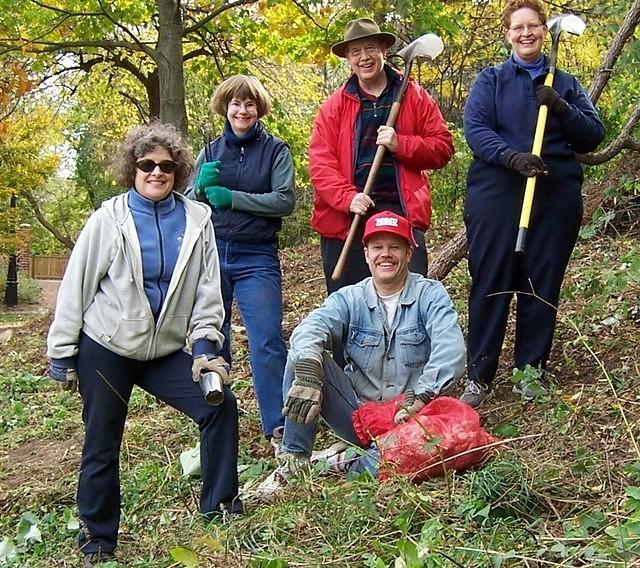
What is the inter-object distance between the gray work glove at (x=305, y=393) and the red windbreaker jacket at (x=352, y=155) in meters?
1.04

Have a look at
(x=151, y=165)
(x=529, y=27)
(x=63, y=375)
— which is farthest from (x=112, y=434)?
(x=529, y=27)

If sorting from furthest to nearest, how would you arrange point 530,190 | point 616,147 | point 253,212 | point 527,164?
point 616,147 → point 253,212 → point 530,190 → point 527,164

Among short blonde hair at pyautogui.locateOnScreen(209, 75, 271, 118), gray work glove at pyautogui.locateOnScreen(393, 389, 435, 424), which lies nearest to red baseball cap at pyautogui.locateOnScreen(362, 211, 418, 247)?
gray work glove at pyautogui.locateOnScreen(393, 389, 435, 424)

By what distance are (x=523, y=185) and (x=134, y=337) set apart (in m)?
2.17

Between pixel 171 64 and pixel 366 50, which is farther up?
pixel 171 64

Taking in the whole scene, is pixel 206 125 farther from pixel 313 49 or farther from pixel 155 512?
pixel 155 512

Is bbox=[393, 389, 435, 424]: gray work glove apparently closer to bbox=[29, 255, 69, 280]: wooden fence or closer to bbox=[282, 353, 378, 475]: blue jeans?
bbox=[282, 353, 378, 475]: blue jeans

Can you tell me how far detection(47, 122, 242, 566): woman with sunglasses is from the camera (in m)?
3.62

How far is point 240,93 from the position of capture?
475 centimetres

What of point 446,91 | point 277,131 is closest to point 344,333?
point 446,91

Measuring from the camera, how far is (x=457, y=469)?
3.68 m

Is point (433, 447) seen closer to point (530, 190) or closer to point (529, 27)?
point (530, 190)

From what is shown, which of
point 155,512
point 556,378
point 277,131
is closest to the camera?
point 155,512

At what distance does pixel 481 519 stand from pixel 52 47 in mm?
9149
